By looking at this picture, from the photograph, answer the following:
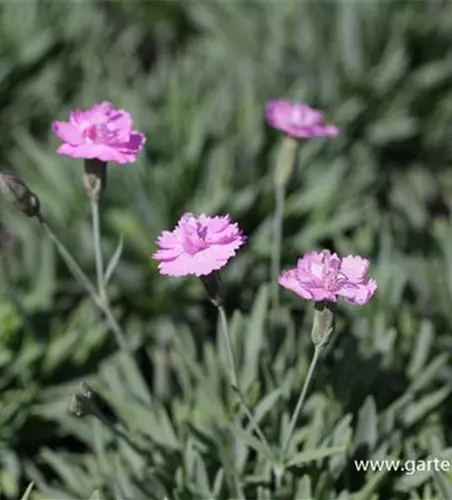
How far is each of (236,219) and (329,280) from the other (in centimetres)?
108

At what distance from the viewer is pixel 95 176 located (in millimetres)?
1483

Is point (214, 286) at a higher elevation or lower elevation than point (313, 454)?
higher

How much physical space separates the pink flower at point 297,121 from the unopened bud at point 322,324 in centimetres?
46

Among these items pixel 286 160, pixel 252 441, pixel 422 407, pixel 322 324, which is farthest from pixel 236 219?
pixel 322 324

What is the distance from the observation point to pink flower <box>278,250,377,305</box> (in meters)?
1.24

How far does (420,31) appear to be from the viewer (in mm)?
2869

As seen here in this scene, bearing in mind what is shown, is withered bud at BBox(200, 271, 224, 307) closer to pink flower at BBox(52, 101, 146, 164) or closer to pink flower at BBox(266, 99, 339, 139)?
pink flower at BBox(52, 101, 146, 164)

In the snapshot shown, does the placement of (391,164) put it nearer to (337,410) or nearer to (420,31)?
(420,31)

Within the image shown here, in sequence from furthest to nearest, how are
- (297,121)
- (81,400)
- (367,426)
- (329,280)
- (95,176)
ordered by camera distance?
(297,121) → (367,426) → (95,176) → (81,400) → (329,280)

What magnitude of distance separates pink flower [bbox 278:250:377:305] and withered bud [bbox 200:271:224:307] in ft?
0.34

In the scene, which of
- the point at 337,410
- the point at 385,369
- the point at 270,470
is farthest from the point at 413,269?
the point at 270,470

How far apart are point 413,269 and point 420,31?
1.04m

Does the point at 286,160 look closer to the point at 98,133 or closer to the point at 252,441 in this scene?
the point at 98,133

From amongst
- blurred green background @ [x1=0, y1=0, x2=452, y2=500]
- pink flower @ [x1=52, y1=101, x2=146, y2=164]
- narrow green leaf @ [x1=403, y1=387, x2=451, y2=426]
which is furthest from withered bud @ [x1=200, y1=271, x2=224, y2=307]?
narrow green leaf @ [x1=403, y1=387, x2=451, y2=426]
